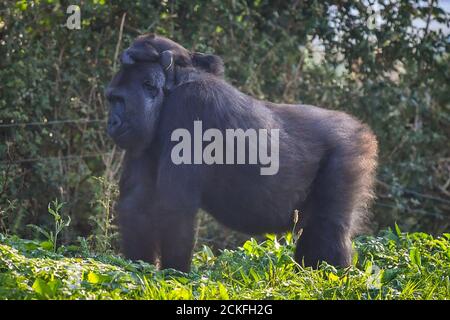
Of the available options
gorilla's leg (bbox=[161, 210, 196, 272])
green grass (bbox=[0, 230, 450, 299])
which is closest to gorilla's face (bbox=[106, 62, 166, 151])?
gorilla's leg (bbox=[161, 210, 196, 272])

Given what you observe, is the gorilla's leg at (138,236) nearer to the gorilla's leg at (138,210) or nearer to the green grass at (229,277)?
the gorilla's leg at (138,210)

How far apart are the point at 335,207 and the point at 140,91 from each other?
1.37m

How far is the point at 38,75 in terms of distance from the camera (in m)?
6.90

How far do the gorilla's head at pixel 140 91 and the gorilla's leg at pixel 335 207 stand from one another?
106 centimetres

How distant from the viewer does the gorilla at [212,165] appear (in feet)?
15.9

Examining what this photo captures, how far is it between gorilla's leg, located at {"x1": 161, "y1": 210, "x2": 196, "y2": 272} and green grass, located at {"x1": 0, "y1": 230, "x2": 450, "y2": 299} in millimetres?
106

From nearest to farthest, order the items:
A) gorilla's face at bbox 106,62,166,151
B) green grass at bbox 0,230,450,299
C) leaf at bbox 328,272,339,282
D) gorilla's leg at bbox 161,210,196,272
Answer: green grass at bbox 0,230,450,299 < leaf at bbox 328,272,339,282 < gorilla's leg at bbox 161,210,196,272 < gorilla's face at bbox 106,62,166,151

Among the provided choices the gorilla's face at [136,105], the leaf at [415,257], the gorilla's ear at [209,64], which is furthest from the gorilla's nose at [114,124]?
the leaf at [415,257]

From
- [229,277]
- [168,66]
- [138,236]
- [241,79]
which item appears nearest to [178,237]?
[138,236]

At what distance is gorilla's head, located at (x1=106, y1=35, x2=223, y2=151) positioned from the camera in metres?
5.10

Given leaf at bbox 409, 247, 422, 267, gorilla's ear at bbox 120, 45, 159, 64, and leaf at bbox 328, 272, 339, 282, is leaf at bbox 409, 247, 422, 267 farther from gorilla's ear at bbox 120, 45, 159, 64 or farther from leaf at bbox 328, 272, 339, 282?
gorilla's ear at bbox 120, 45, 159, 64

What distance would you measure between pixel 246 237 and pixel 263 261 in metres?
2.91

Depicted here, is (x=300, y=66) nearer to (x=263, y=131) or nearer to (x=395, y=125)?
(x=395, y=125)

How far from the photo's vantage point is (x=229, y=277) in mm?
4266
